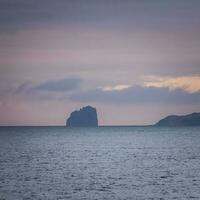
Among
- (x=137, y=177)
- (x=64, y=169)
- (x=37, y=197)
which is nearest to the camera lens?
(x=37, y=197)

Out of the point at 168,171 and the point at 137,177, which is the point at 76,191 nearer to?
the point at 137,177

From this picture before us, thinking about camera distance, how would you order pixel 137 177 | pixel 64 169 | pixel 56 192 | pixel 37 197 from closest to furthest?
pixel 37 197, pixel 56 192, pixel 137 177, pixel 64 169

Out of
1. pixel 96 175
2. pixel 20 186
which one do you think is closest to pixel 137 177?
pixel 96 175

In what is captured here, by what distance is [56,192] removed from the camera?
6656 centimetres

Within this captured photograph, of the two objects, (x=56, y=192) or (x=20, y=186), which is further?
(x=20, y=186)

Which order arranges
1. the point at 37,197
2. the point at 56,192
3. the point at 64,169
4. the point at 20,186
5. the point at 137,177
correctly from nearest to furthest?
the point at 37,197 < the point at 56,192 < the point at 20,186 < the point at 137,177 < the point at 64,169

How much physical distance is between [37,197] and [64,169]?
116ft

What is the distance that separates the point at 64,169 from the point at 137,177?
62.6 feet

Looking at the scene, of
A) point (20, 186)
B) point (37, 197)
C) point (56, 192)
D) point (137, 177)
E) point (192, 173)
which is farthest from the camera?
point (192, 173)

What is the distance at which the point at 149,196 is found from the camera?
209 feet

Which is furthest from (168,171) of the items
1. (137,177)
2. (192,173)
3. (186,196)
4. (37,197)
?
(37,197)

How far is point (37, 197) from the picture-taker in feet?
204

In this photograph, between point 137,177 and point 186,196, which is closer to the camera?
point 186,196

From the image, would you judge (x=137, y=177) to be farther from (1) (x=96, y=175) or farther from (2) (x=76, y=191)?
(2) (x=76, y=191)
